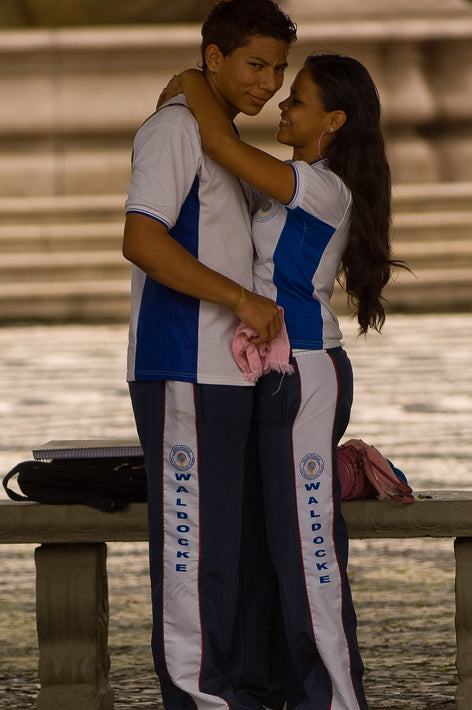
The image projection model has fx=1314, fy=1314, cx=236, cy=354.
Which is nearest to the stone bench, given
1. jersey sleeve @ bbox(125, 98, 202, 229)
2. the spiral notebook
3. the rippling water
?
the spiral notebook

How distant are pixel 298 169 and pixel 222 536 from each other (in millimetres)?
783

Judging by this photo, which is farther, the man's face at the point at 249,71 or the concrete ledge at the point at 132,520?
the concrete ledge at the point at 132,520

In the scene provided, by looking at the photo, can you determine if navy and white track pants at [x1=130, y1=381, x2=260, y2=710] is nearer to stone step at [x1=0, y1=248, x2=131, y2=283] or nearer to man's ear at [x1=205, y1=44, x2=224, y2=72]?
man's ear at [x1=205, y1=44, x2=224, y2=72]

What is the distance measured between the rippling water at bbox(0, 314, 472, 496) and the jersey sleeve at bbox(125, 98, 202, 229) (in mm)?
1984

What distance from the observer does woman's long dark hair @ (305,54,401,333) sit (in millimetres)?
2814

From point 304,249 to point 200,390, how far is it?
375mm

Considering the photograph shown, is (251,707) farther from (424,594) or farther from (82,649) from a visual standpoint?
(424,594)

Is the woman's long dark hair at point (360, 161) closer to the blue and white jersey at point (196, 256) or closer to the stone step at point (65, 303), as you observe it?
the blue and white jersey at point (196, 256)

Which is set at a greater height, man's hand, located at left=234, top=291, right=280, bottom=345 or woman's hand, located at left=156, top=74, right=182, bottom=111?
woman's hand, located at left=156, top=74, right=182, bottom=111

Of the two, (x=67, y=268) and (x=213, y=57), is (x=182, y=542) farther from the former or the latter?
(x=67, y=268)

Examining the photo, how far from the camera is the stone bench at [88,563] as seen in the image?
10.1ft

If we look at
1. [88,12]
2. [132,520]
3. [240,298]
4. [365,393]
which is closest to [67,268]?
[88,12]

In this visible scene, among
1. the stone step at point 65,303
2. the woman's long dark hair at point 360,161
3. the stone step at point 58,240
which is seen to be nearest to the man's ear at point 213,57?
the woman's long dark hair at point 360,161

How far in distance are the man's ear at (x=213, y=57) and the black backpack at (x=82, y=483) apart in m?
0.96
